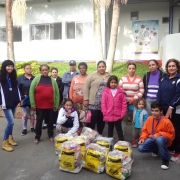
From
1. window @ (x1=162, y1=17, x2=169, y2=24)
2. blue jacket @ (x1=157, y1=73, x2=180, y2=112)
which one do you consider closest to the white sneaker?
blue jacket @ (x1=157, y1=73, x2=180, y2=112)

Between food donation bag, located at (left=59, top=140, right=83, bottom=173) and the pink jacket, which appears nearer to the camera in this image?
food donation bag, located at (left=59, top=140, right=83, bottom=173)

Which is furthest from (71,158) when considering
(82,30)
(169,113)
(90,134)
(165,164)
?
(82,30)

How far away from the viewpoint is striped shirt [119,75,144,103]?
484 cm

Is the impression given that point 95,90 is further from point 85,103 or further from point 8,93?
point 8,93

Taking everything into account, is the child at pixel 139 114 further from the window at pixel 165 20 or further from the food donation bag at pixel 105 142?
the window at pixel 165 20

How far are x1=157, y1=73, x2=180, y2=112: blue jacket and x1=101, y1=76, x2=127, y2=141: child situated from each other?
755 millimetres

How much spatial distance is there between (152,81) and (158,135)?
1238 millimetres

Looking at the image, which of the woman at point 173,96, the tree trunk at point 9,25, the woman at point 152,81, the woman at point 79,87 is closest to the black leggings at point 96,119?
the woman at point 79,87

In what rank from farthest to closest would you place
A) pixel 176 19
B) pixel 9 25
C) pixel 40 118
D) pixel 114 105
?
pixel 176 19 < pixel 9 25 < pixel 40 118 < pixel 114 105

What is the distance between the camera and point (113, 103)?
467 cm

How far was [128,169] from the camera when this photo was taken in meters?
3.60

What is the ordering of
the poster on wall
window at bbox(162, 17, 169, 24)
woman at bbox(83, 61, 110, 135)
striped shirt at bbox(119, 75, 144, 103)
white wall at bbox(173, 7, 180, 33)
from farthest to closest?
the poster on wall → window at bbox(162, 17, 169, 24) → white wall at bbox(173, 7, 180, 33) → woman at bbox(83, 61, 110, 135) → striped shirt at bbox(119, 75, 144, 103)

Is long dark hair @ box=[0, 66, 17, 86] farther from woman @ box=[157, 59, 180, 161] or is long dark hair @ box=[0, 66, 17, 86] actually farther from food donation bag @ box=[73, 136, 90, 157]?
woman @ box=[157, 59, 180, 161]

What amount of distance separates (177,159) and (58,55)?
11323mm
